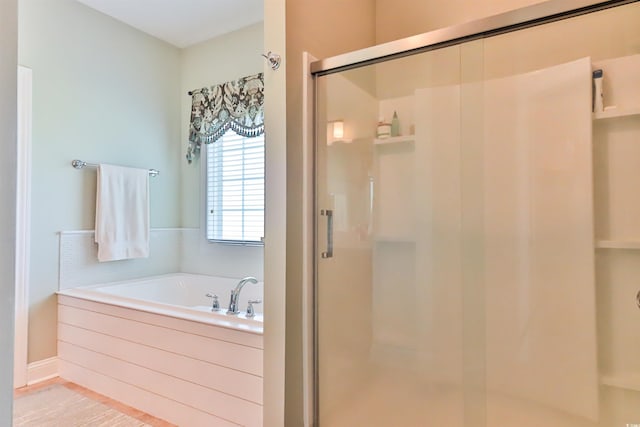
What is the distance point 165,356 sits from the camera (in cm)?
204

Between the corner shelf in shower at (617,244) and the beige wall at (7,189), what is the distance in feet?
6.48

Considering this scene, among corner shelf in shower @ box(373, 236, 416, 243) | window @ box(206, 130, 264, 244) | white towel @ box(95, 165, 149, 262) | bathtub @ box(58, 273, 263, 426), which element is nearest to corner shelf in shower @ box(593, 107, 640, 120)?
corner shelf in shower @ box(373, 236, 416, 243)

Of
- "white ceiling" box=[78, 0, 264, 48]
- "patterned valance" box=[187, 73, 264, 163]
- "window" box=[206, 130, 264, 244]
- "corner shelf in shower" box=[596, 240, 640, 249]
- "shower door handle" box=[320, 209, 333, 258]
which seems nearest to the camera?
"corner shelf in shower" box=[596, 240, 640, 249]

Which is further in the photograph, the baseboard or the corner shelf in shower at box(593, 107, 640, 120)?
the baseboard

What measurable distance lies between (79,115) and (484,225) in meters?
2.97

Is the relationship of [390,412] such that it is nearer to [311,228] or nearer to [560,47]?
[311,228]

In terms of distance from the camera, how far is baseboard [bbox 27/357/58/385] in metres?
2.48

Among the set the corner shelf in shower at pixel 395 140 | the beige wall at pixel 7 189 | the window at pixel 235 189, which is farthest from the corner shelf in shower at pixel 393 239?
the beige wall at pixel 7 189

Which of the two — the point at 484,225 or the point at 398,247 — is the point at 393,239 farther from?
the point at 484,225

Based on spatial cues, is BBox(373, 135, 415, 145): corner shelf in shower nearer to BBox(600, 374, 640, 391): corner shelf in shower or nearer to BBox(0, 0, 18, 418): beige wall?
BBox(600, 374, 640, 391): corner shelf in shower

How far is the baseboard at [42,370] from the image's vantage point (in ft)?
8.13

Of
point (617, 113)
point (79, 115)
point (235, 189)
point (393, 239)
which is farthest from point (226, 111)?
point (617, 113)

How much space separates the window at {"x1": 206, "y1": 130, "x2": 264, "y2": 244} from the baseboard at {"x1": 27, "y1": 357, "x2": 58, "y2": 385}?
1462 millimetres

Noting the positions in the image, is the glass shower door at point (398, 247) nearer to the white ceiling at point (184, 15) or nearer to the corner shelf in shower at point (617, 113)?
the corner shelf in shower at point (617, 113)
